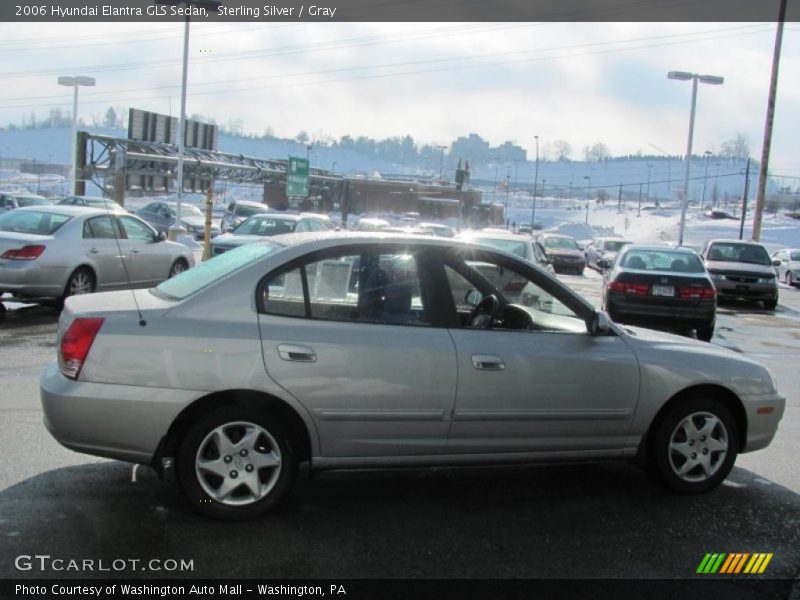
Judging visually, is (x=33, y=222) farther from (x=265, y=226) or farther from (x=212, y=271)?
(x=212, y=271)

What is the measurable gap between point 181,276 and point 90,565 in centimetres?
194

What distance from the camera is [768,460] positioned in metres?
5.88

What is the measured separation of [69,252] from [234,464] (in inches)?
324

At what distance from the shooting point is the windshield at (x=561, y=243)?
31352 millimetres

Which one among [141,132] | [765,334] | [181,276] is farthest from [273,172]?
[181,276]

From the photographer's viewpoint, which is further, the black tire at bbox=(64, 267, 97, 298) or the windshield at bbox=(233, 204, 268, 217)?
the windshield at bbox=(233, 204, 268, 217)

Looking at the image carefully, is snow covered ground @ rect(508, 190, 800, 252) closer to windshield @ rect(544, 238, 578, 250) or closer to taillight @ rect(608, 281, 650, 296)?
windshield @ rect(544, 238, 578, 250)

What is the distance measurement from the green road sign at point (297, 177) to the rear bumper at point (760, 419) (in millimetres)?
29274

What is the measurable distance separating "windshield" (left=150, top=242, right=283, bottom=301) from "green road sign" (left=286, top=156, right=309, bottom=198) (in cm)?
2877

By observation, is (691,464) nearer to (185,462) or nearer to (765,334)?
(185,462)

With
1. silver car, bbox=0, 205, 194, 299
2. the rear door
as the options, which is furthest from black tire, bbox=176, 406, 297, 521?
silver car, bbox=0, 205, 194, 299

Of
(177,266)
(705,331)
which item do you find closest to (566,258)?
(705,331)

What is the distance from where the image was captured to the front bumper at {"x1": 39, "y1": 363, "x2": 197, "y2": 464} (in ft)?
13.4

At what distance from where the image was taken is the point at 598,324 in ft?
15.5
